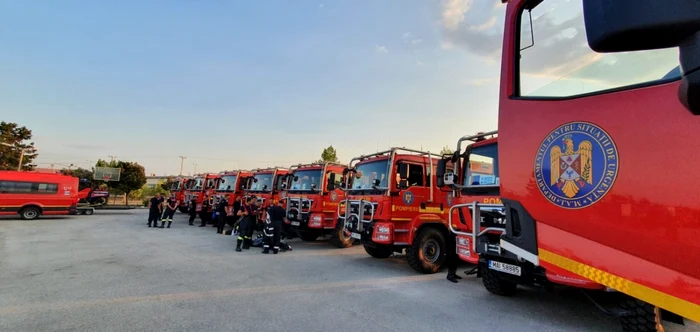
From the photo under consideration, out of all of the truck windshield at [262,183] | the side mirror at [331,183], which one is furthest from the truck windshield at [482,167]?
the truck windshield at [262,183]

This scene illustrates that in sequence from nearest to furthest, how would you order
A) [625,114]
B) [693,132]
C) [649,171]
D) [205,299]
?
1. [693,132]
2. [649,171]
3. [625,114]
4. [205,299]

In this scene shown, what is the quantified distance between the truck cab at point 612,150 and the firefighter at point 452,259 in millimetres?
4391

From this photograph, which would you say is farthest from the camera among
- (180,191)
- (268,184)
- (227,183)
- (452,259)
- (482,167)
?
(180,191)

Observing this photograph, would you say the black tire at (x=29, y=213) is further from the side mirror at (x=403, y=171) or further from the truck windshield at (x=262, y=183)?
the side mirror at (x=403, y=171)

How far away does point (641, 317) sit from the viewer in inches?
132

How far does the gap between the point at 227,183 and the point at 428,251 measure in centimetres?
1148

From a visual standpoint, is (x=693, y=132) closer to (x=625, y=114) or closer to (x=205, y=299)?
(x=625, y=114)

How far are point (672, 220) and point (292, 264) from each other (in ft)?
21.9

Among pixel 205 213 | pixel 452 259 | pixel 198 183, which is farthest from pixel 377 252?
pixel 198 183

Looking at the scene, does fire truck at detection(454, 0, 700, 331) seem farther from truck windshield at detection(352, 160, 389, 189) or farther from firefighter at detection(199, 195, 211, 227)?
firefighter at detection(199, 195, 211, 227)

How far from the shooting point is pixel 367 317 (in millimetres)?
4152

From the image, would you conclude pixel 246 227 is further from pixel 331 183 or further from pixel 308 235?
pixel 331 183

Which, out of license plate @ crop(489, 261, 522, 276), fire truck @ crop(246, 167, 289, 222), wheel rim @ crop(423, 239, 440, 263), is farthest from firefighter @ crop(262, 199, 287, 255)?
license plate @ crop(489, 261, 522, 276)

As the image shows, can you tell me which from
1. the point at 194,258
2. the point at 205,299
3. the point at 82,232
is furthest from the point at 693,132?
the point at 82,232
